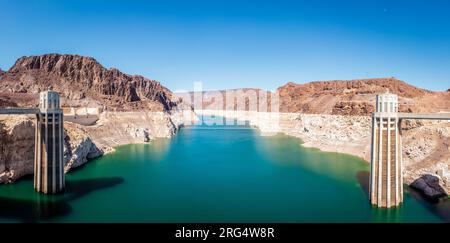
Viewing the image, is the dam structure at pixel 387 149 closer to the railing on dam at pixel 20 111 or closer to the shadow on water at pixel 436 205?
the shadow on water at pixel 436 205

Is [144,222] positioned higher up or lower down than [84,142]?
lower down

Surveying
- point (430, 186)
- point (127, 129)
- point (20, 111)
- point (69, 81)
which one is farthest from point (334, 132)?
point (69, 81)

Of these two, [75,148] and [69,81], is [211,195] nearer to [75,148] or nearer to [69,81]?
[75,148]

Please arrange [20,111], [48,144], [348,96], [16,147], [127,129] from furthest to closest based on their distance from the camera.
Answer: [348,96], [127,129], [16,147], [48,144], [20,111]

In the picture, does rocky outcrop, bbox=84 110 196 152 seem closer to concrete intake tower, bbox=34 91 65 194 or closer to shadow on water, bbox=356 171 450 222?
concrete intake tower, bbox=34 91 65 194

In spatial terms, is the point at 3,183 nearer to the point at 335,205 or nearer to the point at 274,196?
the point at 274,196

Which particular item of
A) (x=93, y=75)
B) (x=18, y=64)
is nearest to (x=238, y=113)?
(x=93, y=75)

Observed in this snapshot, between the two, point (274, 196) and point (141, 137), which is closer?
point (274, 196)
